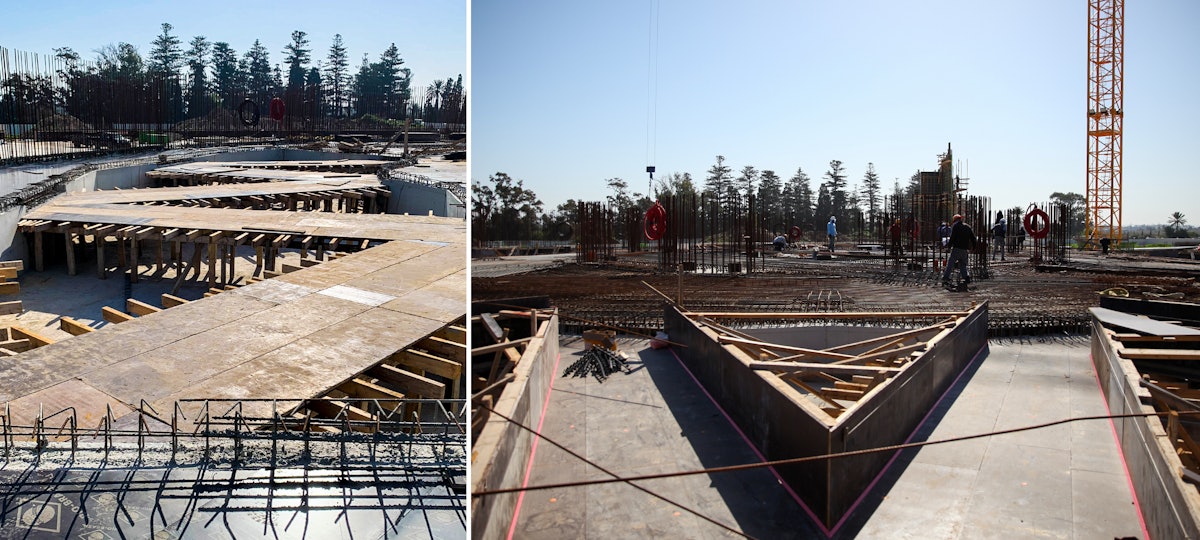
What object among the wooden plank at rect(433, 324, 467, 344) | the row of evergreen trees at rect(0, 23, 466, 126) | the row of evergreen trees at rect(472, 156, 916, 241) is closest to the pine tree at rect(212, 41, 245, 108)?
the row of evergreen trees at rect(0, 23, 466, 126)

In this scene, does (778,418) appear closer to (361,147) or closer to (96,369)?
(96,369)

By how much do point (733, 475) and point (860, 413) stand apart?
878 millimetres

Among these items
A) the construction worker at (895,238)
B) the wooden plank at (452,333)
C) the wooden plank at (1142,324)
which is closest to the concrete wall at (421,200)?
the wooden plank at (452,333)

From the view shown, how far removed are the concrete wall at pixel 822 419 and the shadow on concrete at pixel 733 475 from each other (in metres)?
0.09

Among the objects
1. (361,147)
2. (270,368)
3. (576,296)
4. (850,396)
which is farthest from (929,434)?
(361,147)

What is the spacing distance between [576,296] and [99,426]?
8254mm

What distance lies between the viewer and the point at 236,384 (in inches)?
176

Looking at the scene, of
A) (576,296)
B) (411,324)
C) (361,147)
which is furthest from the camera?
(361,147)

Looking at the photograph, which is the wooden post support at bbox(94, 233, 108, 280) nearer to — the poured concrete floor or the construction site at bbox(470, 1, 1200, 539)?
the construction site at bbox(470, 1, 1200, 539)

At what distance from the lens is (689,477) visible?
4.23m

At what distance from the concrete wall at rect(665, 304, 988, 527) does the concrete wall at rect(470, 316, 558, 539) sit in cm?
148

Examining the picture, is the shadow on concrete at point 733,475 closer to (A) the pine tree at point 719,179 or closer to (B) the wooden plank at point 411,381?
(B) the wooden plank at point 411,381

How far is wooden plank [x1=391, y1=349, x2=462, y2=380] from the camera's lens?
522 centimetres

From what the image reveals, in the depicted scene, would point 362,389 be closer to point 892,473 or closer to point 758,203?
point 892,473
